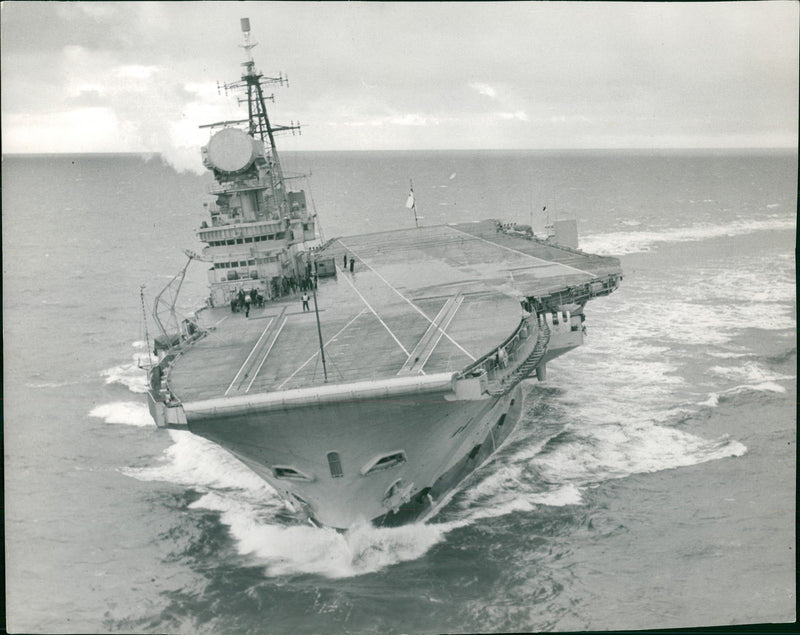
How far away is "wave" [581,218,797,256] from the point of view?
5622cm

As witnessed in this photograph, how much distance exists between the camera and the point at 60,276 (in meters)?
51.4

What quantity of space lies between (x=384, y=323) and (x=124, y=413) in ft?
38.5

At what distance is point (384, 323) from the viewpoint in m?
21.5

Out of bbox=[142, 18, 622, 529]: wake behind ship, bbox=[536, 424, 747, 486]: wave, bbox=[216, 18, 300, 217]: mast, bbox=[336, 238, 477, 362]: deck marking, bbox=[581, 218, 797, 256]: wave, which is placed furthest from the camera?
bbox=[581, 218, 797, 256]: wave

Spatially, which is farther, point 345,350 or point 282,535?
point 345,350

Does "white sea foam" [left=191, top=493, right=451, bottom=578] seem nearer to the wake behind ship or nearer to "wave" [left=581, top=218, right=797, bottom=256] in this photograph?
the wake behind ship

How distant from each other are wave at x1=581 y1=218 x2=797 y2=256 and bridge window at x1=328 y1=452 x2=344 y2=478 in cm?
4027

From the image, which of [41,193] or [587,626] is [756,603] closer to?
[587,626]

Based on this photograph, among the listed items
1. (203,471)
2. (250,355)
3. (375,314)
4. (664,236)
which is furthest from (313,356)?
(664,236)

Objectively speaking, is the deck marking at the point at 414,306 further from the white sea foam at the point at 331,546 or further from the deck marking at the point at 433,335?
the white sea foam at the point at 331,546

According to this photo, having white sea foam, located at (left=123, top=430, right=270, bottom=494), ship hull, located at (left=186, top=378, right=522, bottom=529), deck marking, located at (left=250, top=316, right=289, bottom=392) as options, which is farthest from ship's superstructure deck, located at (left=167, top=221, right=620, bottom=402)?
white sea foam, located at (left=123, top=430, right=270, bottom=494)

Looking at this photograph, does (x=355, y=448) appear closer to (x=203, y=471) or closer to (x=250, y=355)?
Answer: (x=250, y=355)

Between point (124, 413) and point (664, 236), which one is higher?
point (664, 236)

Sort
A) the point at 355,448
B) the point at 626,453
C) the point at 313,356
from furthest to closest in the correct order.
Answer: the point at 626,453
the point at 313,356
the point at 355,448
